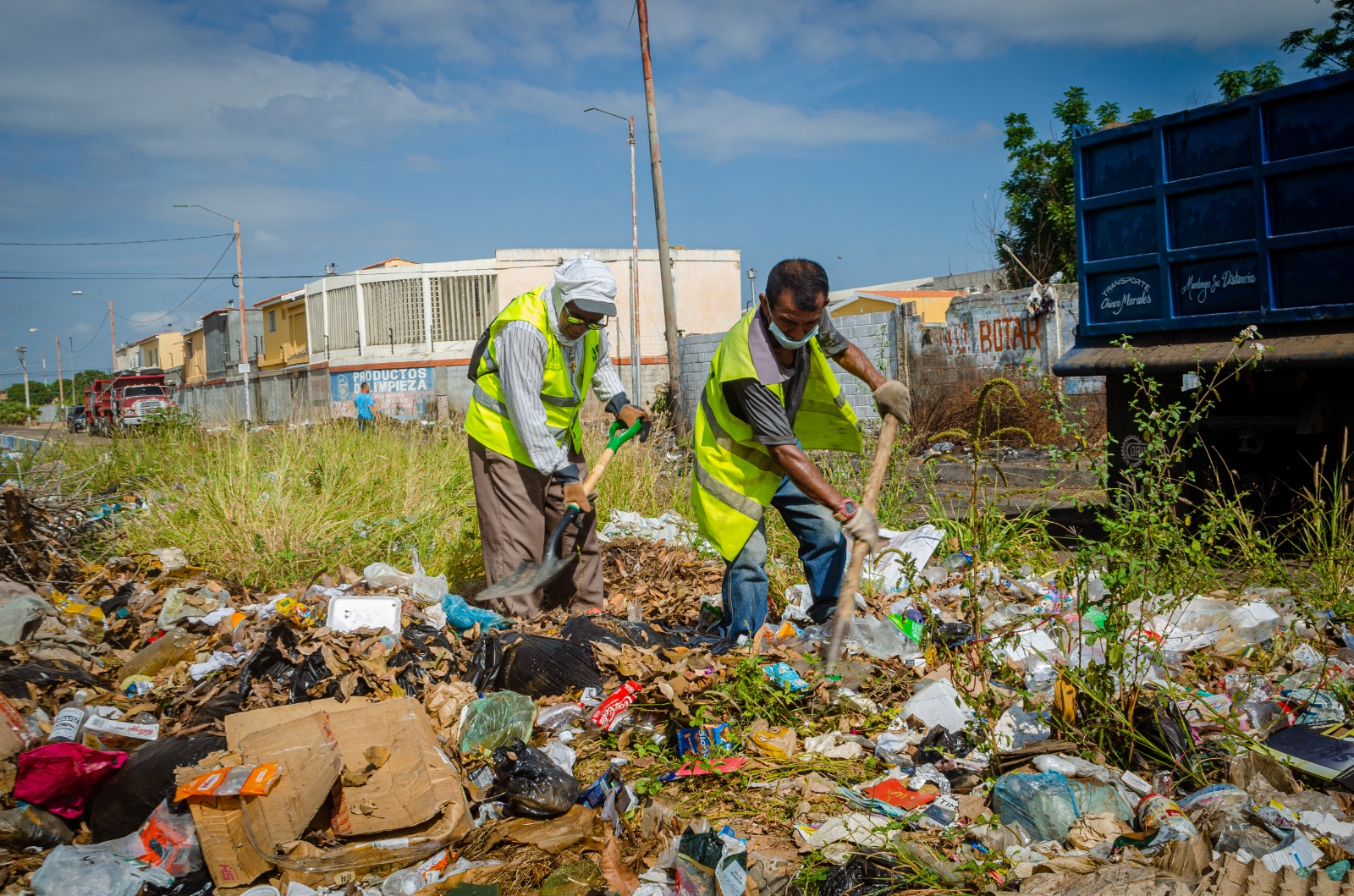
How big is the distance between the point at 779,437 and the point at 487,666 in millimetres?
1443

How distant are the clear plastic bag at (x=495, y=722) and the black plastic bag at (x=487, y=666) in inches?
8.7

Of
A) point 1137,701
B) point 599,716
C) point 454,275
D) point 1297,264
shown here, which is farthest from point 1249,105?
point 454,275

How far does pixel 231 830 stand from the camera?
266cm

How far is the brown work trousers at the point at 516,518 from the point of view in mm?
4336

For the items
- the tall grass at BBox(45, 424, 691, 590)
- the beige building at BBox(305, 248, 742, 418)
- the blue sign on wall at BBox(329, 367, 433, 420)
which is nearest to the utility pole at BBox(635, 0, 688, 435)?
the tall grass at BBox(45, 424, 691, 590)

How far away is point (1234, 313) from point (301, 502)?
5.49 m

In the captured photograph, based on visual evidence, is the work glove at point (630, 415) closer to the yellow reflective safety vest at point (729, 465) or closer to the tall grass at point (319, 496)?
the yellow reflective safety vest at point (729, 465)

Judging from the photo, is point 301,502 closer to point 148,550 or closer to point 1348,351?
point 148,550

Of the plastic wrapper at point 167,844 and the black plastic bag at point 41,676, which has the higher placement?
the black plastic bag at point 41,676

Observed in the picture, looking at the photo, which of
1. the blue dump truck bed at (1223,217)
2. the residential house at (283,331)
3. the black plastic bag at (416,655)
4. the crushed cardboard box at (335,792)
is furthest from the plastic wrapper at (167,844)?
the residential house at (283,331)

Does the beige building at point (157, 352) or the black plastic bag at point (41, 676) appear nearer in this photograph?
the black plastic bag at point (41, 676)

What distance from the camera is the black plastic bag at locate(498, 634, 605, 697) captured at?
3670 mm

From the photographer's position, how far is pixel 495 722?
3.38 meters

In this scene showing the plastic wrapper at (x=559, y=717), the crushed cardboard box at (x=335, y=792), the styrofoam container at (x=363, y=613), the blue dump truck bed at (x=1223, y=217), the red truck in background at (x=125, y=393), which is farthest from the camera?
the red truck in background at (x=125, y=393)
